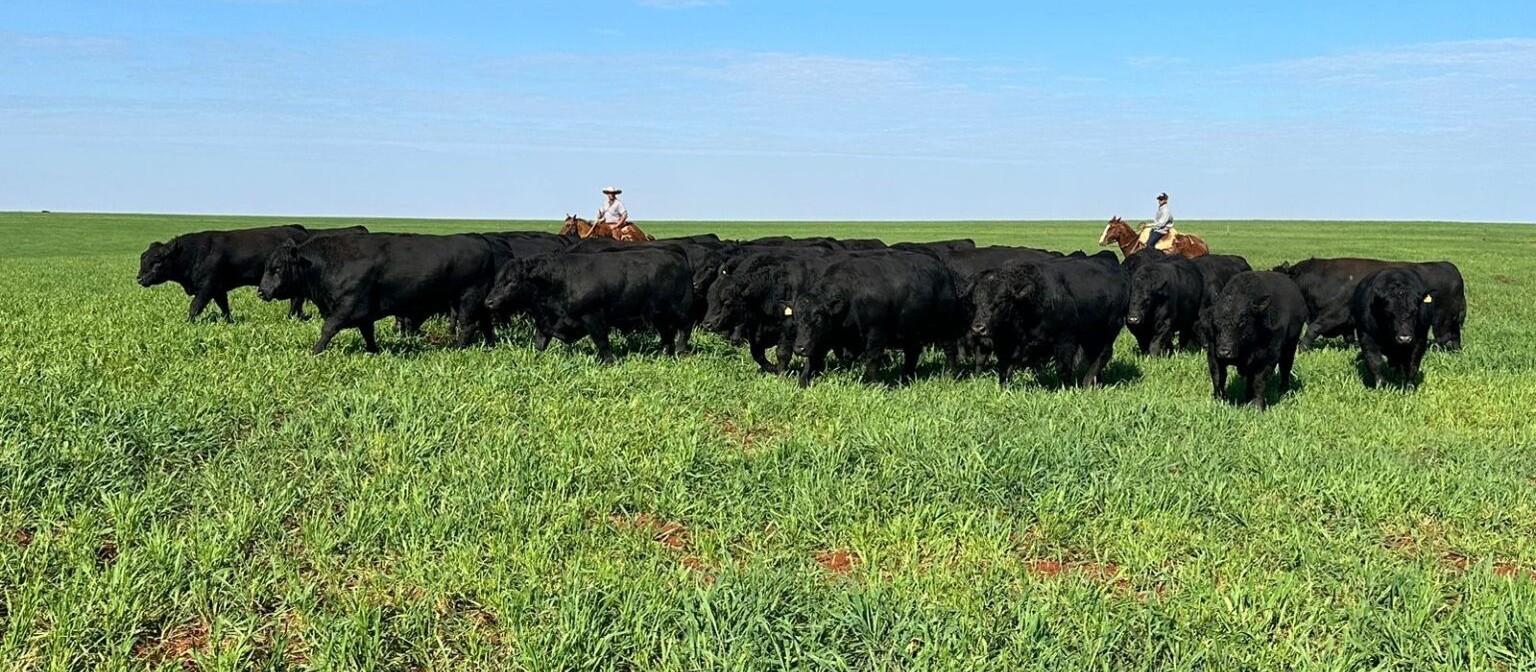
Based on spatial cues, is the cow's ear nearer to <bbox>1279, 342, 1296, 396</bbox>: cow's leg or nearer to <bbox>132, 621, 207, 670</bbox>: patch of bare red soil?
<bbox>1279, 342, 1296, 396</bbox>: cow's leg

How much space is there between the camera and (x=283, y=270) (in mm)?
11023

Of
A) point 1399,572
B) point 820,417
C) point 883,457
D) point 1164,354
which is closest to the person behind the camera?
point 1399,572

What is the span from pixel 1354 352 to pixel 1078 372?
4.51m

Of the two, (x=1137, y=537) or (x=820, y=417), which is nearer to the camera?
(x=1137, y=537)

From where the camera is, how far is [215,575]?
4836 mm

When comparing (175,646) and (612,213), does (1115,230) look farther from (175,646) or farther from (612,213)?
(175,646)

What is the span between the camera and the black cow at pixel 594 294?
11.3m

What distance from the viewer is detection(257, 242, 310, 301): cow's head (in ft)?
36.1

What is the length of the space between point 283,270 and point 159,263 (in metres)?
5.46

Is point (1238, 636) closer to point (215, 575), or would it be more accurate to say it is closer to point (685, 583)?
point (685, 583)

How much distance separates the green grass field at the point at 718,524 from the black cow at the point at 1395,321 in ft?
4.58

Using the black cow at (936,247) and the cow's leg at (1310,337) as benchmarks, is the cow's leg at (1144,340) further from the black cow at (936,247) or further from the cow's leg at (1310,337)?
the black cow at (936,247)

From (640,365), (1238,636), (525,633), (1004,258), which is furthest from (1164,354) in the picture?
(525,633)

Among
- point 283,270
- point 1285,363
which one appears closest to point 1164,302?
point 1285,363
